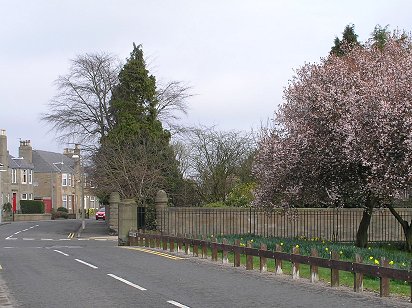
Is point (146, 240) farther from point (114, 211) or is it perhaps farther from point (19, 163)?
point (19, 163)

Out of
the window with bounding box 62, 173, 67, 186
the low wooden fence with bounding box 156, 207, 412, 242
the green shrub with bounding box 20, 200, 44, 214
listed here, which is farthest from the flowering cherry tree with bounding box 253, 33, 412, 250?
the window with bounding box 62, 173, 67, 186

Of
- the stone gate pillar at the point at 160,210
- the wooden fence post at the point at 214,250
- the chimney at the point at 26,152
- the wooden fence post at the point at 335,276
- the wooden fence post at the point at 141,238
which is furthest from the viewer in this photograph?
the chimney at the point at 26,152

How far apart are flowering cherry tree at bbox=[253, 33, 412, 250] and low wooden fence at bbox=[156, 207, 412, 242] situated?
6.82m

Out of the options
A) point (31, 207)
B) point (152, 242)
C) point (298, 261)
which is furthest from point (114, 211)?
point (31, 207)

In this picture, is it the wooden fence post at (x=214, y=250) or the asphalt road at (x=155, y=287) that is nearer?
the asphalt road at (x=155, y=287)

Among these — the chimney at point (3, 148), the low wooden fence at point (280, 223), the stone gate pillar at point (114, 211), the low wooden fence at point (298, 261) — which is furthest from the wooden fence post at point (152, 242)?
the chimney at point (3, 148)

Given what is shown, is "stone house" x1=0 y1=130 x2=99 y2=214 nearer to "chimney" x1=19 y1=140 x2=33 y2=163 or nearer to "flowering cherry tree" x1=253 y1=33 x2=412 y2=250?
"chimney" x1=19 y1=140 x2=33 y2=163

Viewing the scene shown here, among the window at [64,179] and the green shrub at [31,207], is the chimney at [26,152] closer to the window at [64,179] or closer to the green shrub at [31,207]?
the window at [64,179]

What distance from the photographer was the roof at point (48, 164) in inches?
3922

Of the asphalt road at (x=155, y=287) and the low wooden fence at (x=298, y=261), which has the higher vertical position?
the low wooden fence at (x=298, y=261)

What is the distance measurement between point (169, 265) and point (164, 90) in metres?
36.3

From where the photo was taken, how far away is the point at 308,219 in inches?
1363

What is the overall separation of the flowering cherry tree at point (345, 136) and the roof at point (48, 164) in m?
76.4

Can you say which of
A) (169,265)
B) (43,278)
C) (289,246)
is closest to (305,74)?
(289,246)
